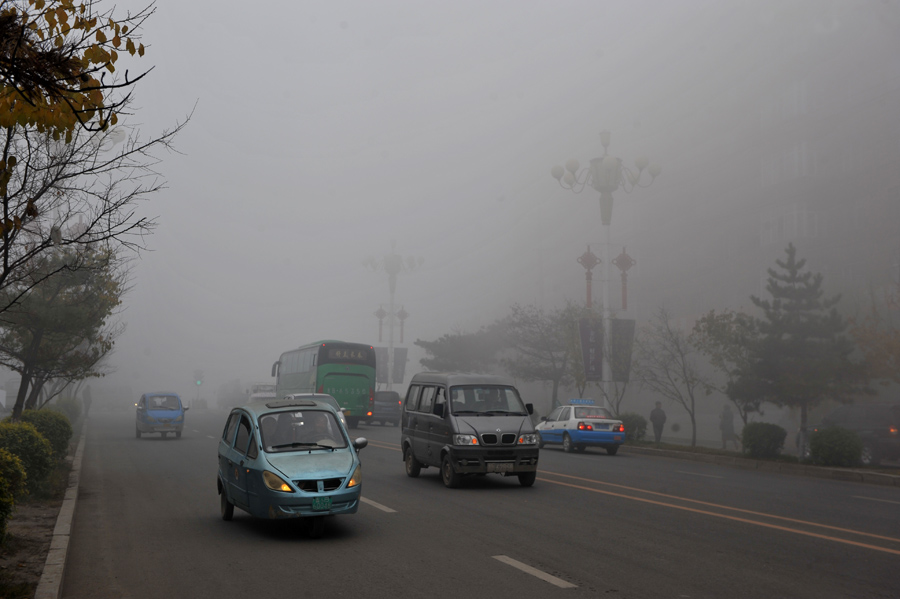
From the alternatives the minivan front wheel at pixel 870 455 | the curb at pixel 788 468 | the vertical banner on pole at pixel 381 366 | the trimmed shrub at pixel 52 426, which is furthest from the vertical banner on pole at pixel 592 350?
the vertical banner on pole at pixel 381 366

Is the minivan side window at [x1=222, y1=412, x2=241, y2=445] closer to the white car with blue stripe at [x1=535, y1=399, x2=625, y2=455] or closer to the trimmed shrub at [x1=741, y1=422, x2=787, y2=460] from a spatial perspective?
the white car with blue stripe at [x1=535, y1=399, x2=625, y2=455]

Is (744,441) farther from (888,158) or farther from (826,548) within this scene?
(888,158)

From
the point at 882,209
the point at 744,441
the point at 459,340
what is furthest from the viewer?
the point at 459,340

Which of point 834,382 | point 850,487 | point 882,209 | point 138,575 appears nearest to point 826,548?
point 138,575

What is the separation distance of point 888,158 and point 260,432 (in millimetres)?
56891

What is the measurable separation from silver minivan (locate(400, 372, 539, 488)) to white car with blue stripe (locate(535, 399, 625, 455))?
33.7ft

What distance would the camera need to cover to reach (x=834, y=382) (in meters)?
32.0

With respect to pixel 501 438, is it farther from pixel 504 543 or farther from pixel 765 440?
pixel 765 440

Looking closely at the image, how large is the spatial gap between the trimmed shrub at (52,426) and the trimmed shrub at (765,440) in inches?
730

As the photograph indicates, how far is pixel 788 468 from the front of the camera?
846 inches

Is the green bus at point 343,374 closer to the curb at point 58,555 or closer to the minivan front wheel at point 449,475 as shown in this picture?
the minivan front wheel at point 449,475

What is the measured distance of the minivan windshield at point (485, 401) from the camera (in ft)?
51.1

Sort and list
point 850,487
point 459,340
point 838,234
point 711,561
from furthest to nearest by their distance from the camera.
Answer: point 459,340 < point 838,234 < point 850,487 < point 711,561

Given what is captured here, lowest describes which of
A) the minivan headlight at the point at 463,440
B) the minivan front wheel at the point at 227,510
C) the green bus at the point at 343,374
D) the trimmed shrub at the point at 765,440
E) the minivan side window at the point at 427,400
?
the minivan front wheel at the point at 227,510
